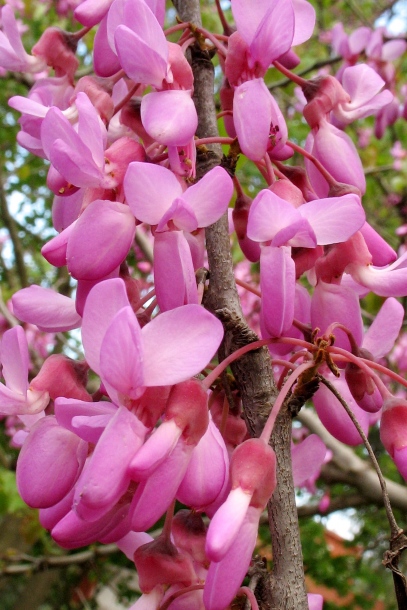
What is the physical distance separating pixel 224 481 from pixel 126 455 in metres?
0.09

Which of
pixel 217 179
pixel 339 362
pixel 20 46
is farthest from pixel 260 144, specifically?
pixel 20 46

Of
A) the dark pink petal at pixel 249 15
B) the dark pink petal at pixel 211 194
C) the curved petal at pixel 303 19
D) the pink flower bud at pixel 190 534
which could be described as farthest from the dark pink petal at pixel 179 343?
the curved petal at pixel 303 19

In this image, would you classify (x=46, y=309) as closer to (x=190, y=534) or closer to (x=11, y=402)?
(x=11, y=402)

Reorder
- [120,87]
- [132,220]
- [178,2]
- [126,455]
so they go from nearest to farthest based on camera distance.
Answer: [126,455]
[132,220]
[120,87]
[178,2]

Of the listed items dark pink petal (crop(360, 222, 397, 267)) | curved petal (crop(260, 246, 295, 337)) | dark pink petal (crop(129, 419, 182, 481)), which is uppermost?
curved petal (crop(260, 246, 295, 337))

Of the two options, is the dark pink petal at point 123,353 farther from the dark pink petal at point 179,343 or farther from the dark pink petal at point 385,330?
the dark pink petal at point 385,330

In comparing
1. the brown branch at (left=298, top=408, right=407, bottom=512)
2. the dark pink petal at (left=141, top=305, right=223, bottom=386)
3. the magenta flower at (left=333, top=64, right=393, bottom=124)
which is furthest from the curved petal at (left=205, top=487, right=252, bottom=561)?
the brown branch at (left=298, top=408, right=407, bottom=512)

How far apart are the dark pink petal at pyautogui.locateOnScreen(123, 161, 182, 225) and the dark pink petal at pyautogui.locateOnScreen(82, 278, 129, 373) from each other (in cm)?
9

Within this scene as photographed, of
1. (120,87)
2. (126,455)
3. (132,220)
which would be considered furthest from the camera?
(120,87)

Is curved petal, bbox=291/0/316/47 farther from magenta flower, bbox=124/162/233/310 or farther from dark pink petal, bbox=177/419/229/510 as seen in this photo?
dark pink petal, bbox=177/419/229/510

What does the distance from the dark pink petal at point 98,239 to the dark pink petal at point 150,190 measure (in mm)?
23

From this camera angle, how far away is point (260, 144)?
62 centimetres

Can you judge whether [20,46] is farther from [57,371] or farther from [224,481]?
[224,481]

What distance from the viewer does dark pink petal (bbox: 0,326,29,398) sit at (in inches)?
23.5
